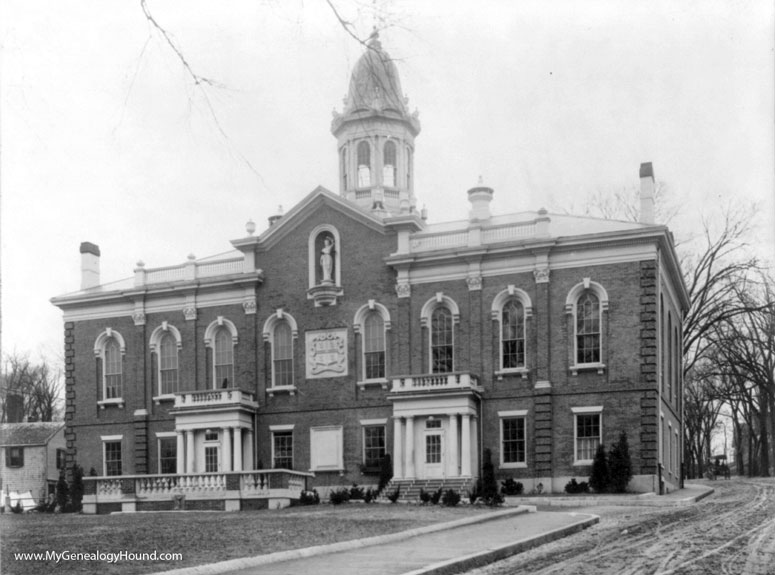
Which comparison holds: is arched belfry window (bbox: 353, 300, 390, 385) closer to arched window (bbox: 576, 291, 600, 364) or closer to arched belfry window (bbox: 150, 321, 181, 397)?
arched window (bbox: 576, 291, 600, 364)

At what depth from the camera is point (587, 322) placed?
36.0m

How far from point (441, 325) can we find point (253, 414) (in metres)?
8.63

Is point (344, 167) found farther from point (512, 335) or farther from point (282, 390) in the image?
point (512, 335)

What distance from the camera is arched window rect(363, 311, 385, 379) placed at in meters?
39.2

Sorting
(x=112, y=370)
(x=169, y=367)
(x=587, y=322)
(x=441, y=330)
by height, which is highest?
(x=587, y=322)

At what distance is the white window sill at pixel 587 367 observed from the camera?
1389 inches

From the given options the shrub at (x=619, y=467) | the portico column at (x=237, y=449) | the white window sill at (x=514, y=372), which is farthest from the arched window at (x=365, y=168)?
the shrub at (x=619, y=467)

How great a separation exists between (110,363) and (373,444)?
13.2 m

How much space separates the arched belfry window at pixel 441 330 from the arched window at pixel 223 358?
8.72 metres

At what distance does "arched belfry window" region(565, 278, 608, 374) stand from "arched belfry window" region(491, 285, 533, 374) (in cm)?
169

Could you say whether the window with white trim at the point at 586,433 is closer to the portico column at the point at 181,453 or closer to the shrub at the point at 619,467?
the shrub at the point at 619,467

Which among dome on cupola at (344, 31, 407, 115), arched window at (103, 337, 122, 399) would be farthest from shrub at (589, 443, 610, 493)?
dome on cupola at (344, 31, 407, 115)

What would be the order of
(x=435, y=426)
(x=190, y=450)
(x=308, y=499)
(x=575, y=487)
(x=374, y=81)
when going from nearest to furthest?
(x=374, y=81), (x=308, y=499), (x=575, y=487), (x=435, y=426), (x=190, y=450)

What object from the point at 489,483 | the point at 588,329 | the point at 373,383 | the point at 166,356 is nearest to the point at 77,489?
the point at 166,356
